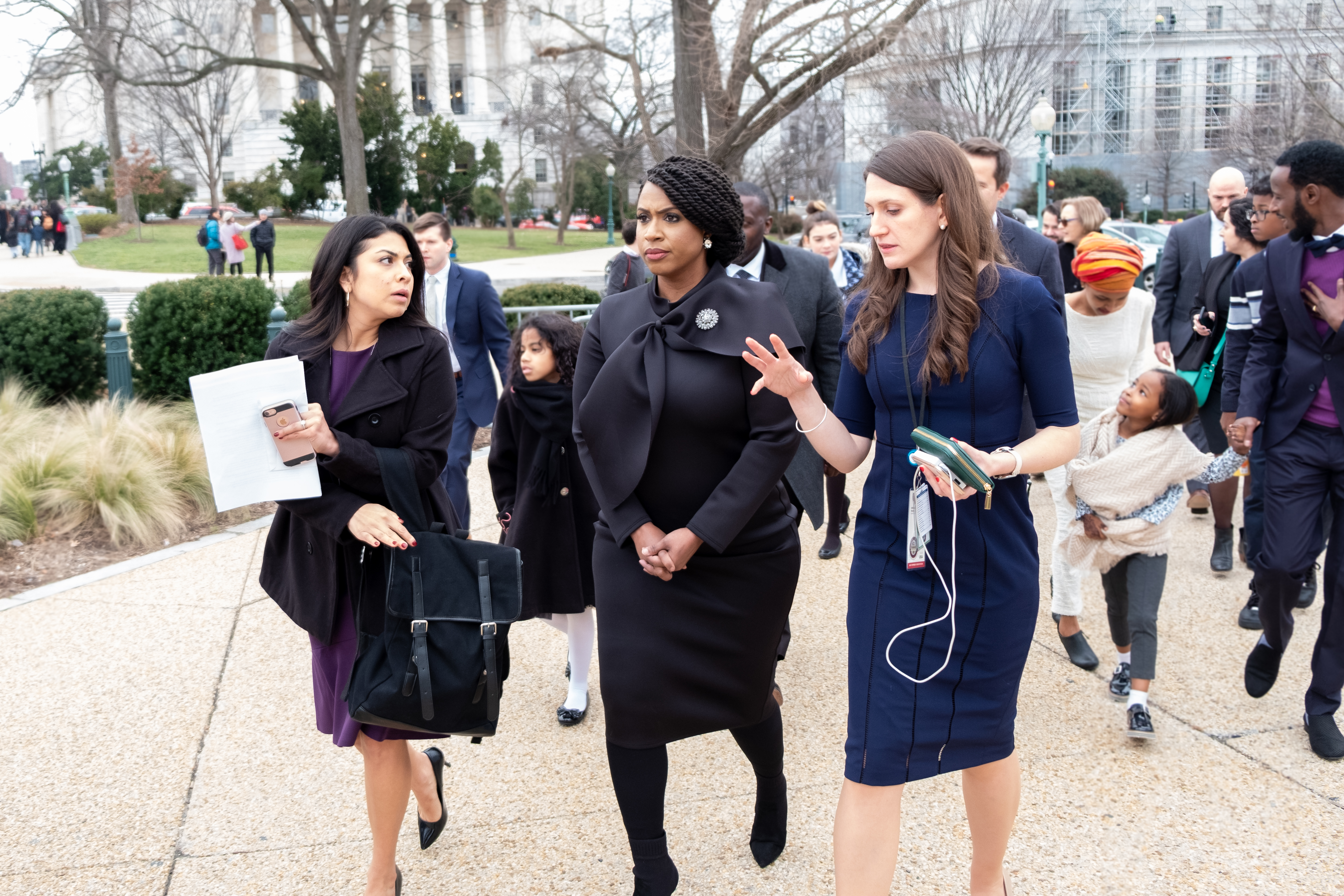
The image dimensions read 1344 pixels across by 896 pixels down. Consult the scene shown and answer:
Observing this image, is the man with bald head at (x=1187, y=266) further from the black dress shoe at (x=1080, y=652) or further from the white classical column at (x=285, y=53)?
the white classical column at (x=285, y=53)

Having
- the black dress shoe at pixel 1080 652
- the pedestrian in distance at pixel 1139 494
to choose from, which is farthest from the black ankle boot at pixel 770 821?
the black dress shoe at pixel 1080 652

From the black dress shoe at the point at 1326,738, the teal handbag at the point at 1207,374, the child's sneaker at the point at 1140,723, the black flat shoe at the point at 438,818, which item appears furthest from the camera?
the teal handbag at the point at 1207,374

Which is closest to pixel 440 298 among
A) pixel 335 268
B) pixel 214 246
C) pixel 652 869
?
pixel 335 268

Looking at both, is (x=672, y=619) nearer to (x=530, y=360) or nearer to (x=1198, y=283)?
(x=530, y=360)

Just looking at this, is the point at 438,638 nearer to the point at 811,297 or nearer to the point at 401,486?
the point at 401,486

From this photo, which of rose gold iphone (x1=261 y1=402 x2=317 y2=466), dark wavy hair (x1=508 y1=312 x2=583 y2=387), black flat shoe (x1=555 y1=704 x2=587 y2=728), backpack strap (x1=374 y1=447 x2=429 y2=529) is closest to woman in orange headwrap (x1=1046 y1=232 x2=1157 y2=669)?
black flat shoe (x1=555 y1=704 x2=587 y2=728)

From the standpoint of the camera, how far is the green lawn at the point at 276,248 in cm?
3023

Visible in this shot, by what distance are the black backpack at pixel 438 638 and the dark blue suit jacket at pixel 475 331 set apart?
345 cm

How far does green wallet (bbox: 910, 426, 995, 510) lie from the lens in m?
2.38

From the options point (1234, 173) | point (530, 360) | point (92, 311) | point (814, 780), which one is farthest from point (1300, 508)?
point (92, 311)

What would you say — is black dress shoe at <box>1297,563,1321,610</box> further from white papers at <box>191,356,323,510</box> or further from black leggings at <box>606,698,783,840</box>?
white papers at <box>191,356,323,510</box>

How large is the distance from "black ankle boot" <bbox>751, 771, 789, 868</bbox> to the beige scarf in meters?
1.79

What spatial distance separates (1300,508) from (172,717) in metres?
4.50

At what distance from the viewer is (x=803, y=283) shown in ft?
16.6
